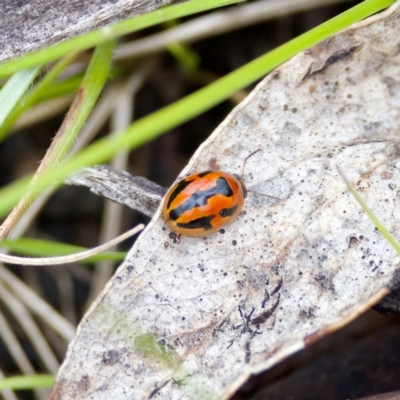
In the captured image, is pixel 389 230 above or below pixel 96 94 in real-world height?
below

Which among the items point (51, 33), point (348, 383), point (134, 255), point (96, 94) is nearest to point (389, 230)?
point (348, 383)

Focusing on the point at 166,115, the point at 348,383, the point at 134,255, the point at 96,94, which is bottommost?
the point at 348,383

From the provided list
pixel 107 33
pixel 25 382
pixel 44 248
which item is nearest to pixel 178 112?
pixel 107 33

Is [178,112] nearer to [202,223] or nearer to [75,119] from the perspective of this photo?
[202,223]

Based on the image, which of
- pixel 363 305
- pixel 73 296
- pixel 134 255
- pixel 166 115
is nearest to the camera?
pixel 166 115

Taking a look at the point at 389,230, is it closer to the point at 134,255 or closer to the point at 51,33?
the point at 134,255

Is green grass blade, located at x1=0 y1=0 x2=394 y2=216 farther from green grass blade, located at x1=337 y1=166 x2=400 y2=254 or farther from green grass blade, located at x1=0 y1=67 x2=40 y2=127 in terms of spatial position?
green grass blade, located at x1=0 y1=67 x2=40 y2=127

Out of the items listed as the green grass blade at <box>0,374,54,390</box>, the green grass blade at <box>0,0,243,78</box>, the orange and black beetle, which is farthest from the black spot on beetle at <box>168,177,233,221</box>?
the green grass blade at <box>0,374,54,390</box>
